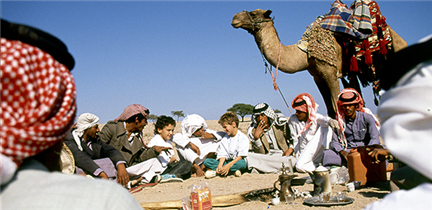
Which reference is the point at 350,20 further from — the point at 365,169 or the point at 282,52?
the point at 365,169

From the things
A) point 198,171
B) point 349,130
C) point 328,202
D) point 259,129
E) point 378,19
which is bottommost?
point 198,171

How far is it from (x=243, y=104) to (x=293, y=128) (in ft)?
164

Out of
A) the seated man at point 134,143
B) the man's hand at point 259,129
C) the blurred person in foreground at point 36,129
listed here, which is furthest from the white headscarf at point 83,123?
the blurred person in foreground at point 36,129

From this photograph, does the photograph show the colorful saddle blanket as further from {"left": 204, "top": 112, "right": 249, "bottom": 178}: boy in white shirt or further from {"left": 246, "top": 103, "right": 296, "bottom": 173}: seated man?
{"left": 204, "top": 112, "right": 249, "bottom": 178}: boy in white shirt

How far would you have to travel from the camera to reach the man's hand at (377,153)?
15.1 feet

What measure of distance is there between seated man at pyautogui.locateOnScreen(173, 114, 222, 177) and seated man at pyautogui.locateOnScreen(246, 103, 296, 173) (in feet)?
3.00

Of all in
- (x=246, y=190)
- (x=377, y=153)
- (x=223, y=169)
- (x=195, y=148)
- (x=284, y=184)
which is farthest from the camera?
(x=195, y=148)

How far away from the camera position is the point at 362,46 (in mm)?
8273

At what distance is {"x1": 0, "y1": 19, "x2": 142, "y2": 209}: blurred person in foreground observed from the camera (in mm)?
1097

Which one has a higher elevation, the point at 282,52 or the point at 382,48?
the point at 382,48

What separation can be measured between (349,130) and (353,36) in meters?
3.25

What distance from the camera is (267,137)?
7.76 metres

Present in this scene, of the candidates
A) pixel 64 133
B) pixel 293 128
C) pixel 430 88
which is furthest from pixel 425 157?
pixel 293 128

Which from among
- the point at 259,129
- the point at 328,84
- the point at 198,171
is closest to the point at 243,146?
the point at 259,129
